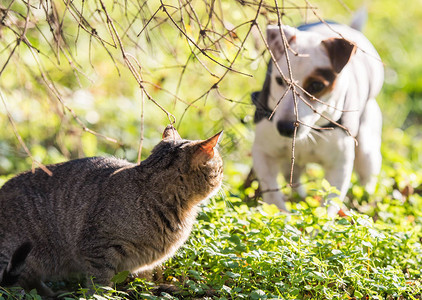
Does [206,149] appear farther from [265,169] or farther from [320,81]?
[265,169]

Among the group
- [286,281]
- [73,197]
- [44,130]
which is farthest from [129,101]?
[286,281]

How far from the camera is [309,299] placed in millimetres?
2912

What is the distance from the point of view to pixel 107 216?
9.77 feet

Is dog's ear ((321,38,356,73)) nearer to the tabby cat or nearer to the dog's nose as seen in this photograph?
the dog's nose

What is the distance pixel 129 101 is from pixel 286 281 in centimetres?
461

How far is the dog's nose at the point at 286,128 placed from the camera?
372 centimetres

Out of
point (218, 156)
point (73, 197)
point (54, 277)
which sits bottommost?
point (54, 277)

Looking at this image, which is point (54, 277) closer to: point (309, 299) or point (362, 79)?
point (309, 299)

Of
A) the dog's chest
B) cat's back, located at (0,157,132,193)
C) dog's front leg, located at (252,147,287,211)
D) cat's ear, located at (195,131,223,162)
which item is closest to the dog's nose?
the dog's chest

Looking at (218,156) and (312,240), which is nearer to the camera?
(218,156)

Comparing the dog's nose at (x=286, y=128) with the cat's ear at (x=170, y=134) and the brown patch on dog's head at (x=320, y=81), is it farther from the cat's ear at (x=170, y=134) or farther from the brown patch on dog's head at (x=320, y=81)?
the cat's ear at (x=170, y=134)

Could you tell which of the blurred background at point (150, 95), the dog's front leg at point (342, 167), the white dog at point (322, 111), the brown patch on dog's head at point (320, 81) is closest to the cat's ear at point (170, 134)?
the white dog at point (322, 111)

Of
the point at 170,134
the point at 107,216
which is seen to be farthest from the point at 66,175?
the point at 170,134

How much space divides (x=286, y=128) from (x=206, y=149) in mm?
1011
